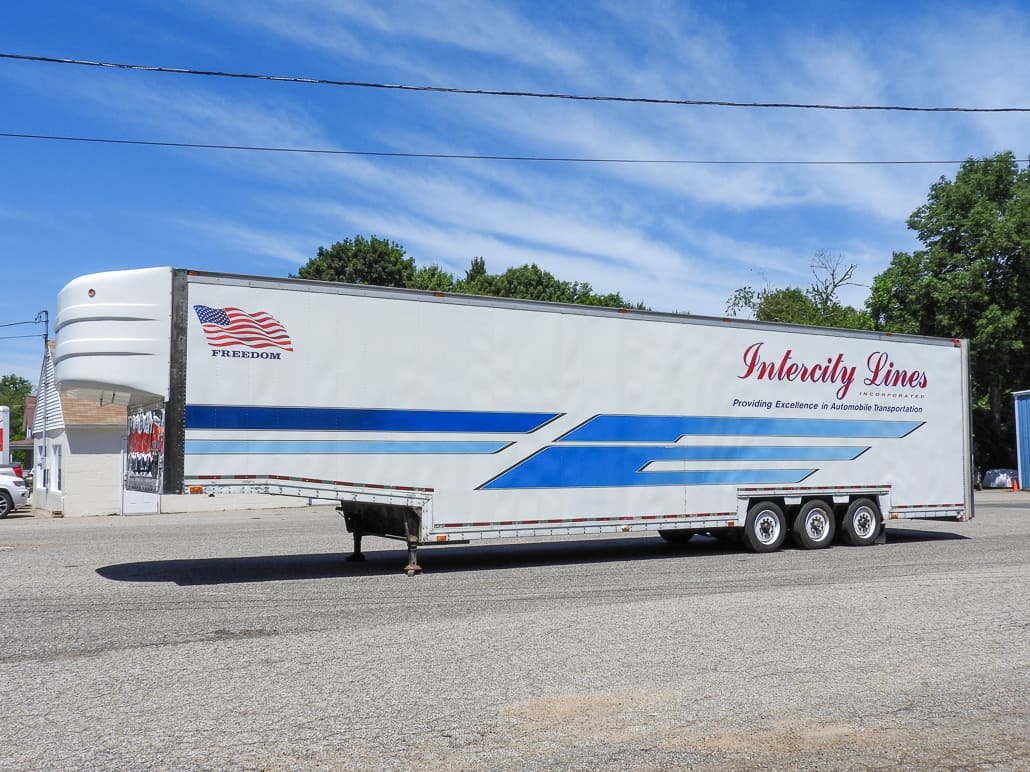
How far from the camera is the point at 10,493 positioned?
28.6 metres

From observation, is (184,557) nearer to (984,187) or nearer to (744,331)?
(744,331)

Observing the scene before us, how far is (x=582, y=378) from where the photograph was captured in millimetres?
14234

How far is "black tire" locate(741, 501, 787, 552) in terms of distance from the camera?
15602 mm

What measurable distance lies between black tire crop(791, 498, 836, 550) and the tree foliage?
21449mm

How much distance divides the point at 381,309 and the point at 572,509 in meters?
3.97

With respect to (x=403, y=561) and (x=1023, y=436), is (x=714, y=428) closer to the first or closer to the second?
(x=403, y=561)

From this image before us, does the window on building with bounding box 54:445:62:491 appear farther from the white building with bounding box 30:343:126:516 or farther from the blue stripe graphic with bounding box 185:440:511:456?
the blue stripe graphic with bounding box 185:440:511:456

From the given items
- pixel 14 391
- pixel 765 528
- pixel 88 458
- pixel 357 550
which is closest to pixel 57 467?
pixel 88 458

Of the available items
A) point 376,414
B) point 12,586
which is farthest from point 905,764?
point 12,586

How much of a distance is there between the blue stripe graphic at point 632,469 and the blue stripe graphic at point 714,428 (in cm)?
18

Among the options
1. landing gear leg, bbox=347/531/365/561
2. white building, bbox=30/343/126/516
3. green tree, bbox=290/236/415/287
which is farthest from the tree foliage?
landing gear leg, bbox=347/531/365/561

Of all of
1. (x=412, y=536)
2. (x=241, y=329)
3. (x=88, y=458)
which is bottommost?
(x=412, y=536)

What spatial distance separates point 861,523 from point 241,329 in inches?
433

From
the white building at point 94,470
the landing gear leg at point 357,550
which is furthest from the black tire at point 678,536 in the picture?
the white building at point 94,470
